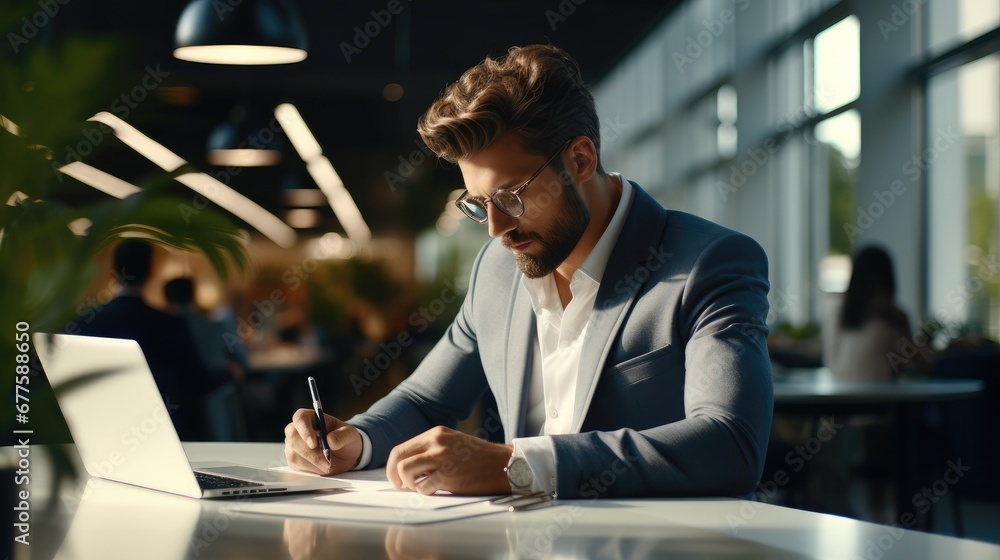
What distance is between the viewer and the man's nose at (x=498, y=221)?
1.83 metres

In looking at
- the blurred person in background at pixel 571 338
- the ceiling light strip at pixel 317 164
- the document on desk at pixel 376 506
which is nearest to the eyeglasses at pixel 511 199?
the blurred person in background at pixel 571 338

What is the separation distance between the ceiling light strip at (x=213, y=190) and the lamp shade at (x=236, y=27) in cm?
45

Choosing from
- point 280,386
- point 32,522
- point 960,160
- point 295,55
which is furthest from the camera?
point 280,386

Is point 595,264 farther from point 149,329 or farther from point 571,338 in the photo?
point 149,329

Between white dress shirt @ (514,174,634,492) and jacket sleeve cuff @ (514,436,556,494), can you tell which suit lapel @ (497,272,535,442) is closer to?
white dress shirt @ (514,174,634,492)

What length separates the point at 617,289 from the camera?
1838 mm

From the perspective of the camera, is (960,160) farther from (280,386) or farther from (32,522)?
(32,522)

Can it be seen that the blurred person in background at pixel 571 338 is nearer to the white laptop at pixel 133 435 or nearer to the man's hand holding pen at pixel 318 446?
the man's hand holding pen at pixel 318 446

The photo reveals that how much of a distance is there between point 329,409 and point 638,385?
7009 millimetres

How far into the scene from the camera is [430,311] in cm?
1016

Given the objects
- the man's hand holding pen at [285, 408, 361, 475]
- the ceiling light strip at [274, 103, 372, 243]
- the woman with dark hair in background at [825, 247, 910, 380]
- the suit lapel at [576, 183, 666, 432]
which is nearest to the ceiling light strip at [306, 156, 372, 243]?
the ceiling light strip at [274, 103, 372, 243]

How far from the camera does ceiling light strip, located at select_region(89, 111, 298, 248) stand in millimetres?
1007

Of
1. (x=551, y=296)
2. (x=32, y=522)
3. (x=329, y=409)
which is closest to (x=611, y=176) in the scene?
(x=551, y=296)

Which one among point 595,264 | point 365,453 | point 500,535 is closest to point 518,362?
point 595,264
